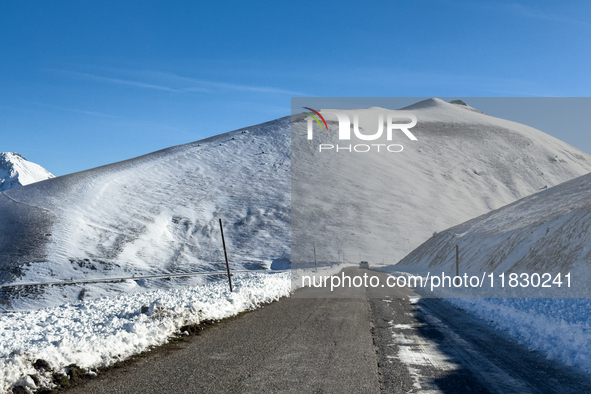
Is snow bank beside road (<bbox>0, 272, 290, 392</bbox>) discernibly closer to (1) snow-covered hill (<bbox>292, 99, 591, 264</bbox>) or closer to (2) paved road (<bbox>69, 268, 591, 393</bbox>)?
(2) paved road (<bbox>69, 268, 591, 393</bbox>)

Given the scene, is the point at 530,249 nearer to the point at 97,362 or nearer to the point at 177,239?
the point at 97,362

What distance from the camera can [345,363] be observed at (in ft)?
24.8

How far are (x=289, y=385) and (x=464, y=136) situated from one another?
15527cm

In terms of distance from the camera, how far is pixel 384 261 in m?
80.1

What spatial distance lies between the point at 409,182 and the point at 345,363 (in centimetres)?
Answer: 10558

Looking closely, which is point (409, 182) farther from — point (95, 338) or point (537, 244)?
point (95, 338)

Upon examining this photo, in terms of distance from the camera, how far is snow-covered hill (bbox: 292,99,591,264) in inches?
3452

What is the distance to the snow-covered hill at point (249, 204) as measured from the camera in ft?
225

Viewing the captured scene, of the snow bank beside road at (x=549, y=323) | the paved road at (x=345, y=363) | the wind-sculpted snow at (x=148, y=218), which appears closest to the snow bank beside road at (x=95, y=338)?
the paved road at (x=345, y=363)

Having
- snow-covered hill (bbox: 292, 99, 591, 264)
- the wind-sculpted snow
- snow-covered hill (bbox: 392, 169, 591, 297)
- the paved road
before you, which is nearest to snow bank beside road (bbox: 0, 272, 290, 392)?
the paved road

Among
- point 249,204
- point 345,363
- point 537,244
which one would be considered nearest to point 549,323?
point 345,363

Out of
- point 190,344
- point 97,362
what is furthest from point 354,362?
point 97,362

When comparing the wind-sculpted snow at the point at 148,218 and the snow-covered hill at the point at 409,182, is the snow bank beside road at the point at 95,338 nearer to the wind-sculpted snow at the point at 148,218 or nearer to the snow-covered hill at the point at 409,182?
the wind-sculpted snow at the point at 148,218

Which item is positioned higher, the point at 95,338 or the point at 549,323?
the point at 95,338
